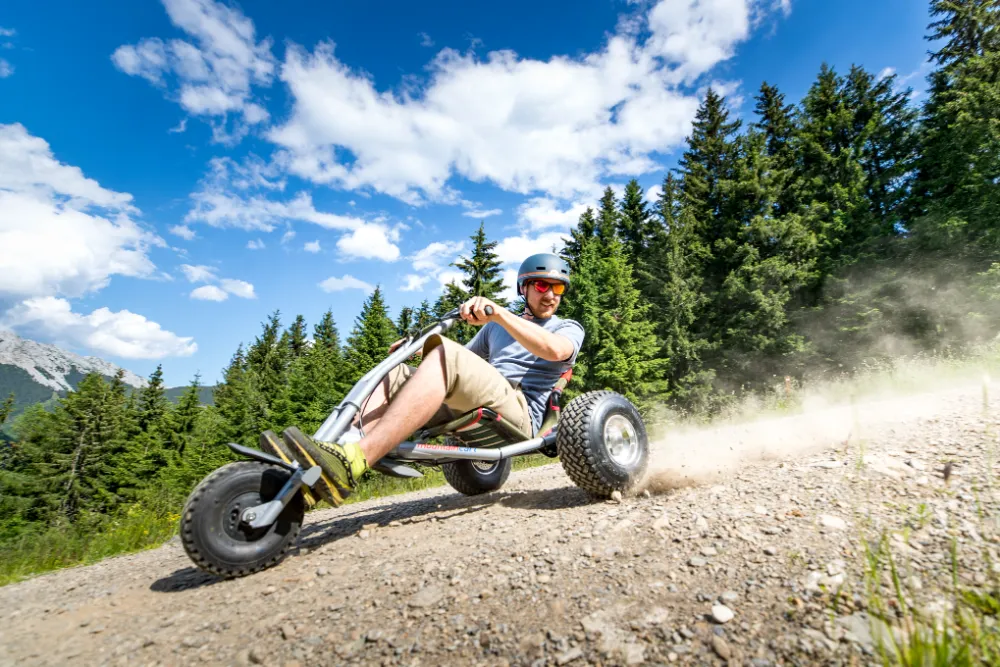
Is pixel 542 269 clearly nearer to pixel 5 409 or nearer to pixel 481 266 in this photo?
pixel 481 266

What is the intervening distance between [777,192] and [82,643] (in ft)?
93.8

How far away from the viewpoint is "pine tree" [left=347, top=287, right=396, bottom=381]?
1095 inches

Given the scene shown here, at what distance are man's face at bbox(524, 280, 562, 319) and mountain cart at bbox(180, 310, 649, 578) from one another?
58cm

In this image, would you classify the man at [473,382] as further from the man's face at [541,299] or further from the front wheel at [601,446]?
the front wheel at [601,446]

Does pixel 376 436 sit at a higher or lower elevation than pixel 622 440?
higher

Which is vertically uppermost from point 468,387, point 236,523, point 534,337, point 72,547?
point 534,337

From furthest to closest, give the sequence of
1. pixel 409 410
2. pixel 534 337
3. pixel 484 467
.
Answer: pixel 484 467, pixel 534 337, pixel 409 410

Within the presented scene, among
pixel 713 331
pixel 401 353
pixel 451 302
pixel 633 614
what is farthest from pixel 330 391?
pixel 633 614

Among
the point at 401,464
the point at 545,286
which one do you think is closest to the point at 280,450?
the point at 401,464

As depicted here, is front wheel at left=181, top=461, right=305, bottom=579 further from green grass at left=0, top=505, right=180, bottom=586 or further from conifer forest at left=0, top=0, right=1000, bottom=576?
conifer forest at left=0, top=0, right=1000, bottom=576

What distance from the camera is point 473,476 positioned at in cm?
420

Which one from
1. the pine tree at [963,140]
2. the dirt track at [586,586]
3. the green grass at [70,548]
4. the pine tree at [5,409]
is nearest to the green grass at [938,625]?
the dirt track at [586,586]

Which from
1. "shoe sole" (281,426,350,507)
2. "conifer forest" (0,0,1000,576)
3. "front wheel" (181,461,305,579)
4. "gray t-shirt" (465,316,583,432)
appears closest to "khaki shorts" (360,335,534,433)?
"gray t-shirt" (465,316,583,432)

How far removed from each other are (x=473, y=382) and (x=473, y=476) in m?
1.63
